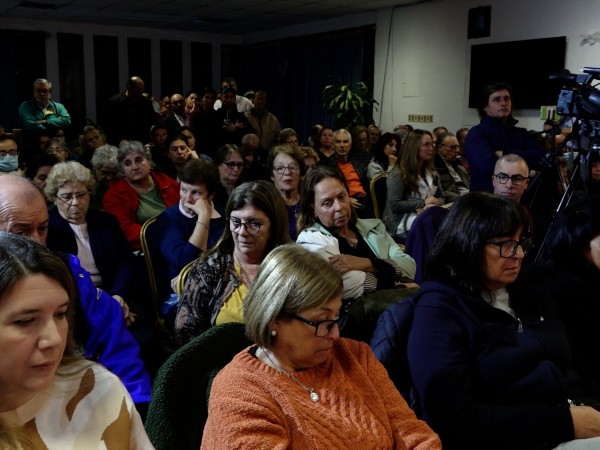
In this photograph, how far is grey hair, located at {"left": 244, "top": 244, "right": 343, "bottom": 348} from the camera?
126 centimetres

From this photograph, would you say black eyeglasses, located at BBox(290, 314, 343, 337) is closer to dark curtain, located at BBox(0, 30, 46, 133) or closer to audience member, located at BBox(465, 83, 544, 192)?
audience member, located at BBox(465, 83, 544, 192)

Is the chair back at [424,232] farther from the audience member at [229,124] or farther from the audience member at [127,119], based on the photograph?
the audience member at [127,119]

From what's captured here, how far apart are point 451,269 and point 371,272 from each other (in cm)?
69

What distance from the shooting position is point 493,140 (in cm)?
385

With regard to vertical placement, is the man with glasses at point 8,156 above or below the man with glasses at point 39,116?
below

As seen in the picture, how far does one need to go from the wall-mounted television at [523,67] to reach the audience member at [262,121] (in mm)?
2544

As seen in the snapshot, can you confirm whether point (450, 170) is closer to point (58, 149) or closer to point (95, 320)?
point (58, 149)

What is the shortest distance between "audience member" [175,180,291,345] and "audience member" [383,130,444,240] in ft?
6.42

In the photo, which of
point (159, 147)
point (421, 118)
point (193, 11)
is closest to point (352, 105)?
point (421, 118)

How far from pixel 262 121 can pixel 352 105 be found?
1.55m

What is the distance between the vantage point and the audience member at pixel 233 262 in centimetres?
200

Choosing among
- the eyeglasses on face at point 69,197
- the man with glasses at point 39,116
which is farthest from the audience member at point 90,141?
the eyeglasses on face at point 69,197

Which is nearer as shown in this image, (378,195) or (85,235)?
(85,235)

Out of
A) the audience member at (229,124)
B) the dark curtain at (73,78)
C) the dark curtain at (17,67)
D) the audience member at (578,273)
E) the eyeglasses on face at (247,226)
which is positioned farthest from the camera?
the dark curtain at (73,78)
